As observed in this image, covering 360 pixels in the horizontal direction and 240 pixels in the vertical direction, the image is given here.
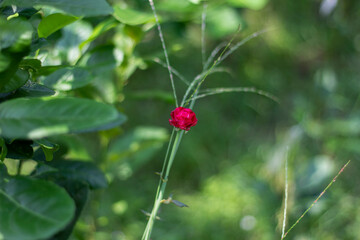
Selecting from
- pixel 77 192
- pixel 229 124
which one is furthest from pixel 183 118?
pixel 229 124

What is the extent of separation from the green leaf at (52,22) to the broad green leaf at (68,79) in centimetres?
6

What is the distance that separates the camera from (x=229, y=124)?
1.91m

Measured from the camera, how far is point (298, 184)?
111 centimetres

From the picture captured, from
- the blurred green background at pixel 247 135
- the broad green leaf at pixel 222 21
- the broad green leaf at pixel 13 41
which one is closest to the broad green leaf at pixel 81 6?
the broad green leaf at pixel 13 41

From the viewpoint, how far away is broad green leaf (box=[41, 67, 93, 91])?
0.41 m

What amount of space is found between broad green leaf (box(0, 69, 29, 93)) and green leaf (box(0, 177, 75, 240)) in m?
0.07

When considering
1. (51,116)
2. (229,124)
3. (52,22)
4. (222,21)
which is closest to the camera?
(51,116)

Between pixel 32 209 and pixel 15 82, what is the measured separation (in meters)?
0.10

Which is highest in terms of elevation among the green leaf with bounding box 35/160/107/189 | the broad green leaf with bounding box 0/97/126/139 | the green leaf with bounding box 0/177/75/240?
the broad green leaf with bounding box 0/97/126/139

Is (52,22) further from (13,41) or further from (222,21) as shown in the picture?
(222,21)

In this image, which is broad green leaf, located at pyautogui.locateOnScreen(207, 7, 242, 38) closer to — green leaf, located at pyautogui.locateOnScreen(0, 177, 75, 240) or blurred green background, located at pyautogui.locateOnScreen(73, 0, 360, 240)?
blurred green background, located at pyautogui.locateOnScreen(73, 0, 360, 240)

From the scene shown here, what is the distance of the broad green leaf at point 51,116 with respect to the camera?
0.78 ft

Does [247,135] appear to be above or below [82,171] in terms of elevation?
below

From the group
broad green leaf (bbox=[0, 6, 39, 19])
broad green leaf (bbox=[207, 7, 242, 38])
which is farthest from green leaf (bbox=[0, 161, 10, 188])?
broad green leaf (bbox=[207, 7, 242, 38])
